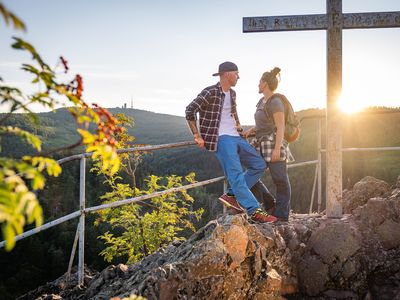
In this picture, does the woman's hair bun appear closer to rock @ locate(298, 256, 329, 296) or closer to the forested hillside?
the forested hillside

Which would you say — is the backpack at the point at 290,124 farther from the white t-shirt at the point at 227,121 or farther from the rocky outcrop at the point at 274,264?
the rocky outcrop at the point at 274,264

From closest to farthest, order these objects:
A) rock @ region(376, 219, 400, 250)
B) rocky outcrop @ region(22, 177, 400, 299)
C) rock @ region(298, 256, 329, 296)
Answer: rocky outcrop @ region(22, 177, 400, 299), rock @ region(298, 256, 329, 296), rock @ region(376, 219, 400, 250)

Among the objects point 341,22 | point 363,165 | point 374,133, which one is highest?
point 341,22

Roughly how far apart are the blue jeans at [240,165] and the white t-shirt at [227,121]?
0.05 metres

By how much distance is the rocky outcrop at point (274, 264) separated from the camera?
2.64 m

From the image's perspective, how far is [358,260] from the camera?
3.39 m

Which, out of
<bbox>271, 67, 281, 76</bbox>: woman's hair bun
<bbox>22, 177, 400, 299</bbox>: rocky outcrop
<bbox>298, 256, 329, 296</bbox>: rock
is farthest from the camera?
<bbox>271, 67, 281, 76</bbox>: woman's hair bun

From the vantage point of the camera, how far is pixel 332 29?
3975 millimetres

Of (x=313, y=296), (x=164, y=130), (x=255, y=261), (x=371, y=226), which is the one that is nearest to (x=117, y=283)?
(x=255, y=261)

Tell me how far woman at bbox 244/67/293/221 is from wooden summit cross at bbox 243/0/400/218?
1.61ft

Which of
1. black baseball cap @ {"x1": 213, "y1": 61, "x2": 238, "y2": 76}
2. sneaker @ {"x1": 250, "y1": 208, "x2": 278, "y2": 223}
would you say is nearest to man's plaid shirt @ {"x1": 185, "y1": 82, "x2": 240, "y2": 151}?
black baseball cap @ {"x1": 213, "y1": 61, "x2": 238, "y2": 76}

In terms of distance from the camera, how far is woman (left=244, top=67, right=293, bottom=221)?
3.78 metres

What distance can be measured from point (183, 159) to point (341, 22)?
85449mm

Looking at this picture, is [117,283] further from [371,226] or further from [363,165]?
[363,165]
